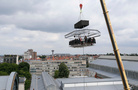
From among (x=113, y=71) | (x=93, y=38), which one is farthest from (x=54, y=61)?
(x=93, y=38)

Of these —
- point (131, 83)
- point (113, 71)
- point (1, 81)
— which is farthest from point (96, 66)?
point (1, 81)

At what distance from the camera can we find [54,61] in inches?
3627

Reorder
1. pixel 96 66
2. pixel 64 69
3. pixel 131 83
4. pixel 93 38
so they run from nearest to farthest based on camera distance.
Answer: pixel 93 38, pixel 131 83, pixel 96 66, pixel 64 69

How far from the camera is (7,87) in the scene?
1995 cm

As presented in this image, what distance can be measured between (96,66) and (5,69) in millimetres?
54580

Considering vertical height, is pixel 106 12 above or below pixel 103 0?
below

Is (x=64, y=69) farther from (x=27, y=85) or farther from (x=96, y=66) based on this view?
(x=27, y=85)

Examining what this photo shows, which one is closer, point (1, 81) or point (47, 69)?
point (1, 81)

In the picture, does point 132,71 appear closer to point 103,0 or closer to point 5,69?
point 103,0

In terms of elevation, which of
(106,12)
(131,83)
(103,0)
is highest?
(103,0)

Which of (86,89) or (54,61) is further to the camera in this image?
(54,61)

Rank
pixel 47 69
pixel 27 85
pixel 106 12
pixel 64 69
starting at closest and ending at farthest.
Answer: pixel 106 12 < pixel 27 85 < pixel 64 69 < pixel 47 69

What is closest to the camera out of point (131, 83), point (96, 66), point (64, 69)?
point (131, 83)

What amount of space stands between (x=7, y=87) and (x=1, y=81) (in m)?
2.46
